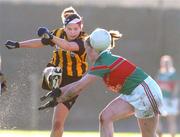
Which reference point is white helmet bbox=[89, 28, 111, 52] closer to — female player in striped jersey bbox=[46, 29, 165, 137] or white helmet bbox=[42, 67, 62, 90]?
female player in striped jersey bbox=[46, 29, 165, 137]

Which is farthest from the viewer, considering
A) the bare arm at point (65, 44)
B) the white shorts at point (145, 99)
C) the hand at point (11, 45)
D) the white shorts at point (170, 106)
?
the white shorts at point (170, 106)

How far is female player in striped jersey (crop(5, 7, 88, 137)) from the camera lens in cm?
1092

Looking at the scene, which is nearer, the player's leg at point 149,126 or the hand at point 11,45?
the player's leg at point 149,126

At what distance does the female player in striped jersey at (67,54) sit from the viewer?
10922mm

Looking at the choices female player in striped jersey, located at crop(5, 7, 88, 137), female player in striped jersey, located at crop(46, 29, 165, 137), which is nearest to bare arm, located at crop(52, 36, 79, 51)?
female player in striped jersey, located at crop(5, 7, 88, 137)

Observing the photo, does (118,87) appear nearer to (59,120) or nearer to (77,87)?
(77,87)

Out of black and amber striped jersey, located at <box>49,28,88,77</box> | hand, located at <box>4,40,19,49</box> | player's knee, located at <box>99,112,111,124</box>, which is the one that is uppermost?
hand, located at <box>4,40,19,49</box>

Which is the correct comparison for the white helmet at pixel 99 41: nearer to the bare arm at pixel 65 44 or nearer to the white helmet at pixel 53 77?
the bare arm at pixel 65 44

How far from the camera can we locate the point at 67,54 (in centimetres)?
1115

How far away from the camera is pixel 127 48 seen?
21938 millimetres

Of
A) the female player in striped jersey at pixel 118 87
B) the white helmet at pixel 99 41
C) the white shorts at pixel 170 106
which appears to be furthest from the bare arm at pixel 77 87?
the white shorts at pixel 170 106

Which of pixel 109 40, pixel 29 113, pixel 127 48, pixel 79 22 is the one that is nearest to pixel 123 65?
pixel 109 40

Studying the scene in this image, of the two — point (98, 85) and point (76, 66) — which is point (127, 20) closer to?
point (98, 85)

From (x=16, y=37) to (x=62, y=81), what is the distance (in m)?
10.1
